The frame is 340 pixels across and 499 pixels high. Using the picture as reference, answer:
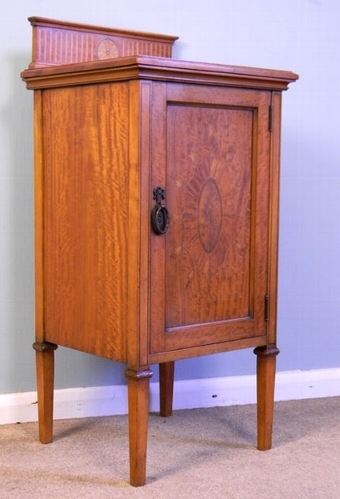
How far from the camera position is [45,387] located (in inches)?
79.3

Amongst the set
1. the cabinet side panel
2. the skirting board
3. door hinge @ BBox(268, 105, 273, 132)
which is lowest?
the skirting board

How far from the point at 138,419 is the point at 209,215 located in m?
0.45

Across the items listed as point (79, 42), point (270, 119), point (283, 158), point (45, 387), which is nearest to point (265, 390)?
point (45, 387)

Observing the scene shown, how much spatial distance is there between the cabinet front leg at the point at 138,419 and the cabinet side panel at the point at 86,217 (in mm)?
63

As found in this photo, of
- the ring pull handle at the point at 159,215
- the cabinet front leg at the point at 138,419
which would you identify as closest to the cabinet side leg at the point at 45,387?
the cabinet front leg at the point at 138,419

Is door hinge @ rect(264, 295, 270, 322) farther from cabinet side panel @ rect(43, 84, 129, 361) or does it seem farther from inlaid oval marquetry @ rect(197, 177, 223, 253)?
cabinet side panel @ rect(43, 84, 129, 361)

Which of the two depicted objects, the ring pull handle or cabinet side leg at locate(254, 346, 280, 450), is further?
cabinet side leg at locate(254, 346, 280, 450)

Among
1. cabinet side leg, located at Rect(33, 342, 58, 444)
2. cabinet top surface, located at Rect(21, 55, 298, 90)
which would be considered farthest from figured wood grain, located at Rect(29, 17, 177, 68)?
cabinet side leg, located at Rect(33, 342, 58, 444)

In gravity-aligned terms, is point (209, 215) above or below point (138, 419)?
above

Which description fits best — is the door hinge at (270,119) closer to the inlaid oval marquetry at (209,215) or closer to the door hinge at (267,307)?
the inlaid oval marquetry at (209,215)

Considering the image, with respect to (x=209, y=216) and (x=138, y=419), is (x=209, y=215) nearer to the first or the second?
(x=209, y=216)

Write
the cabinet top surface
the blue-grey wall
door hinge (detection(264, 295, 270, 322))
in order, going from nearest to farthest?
the cabinet top surface, door hinge (detection(264, 295, 270, 322)), the blue-grey wall

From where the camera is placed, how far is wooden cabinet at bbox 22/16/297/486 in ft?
5.65

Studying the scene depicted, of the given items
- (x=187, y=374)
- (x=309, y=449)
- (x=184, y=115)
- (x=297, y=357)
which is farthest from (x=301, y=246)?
(x=184, y=115)
